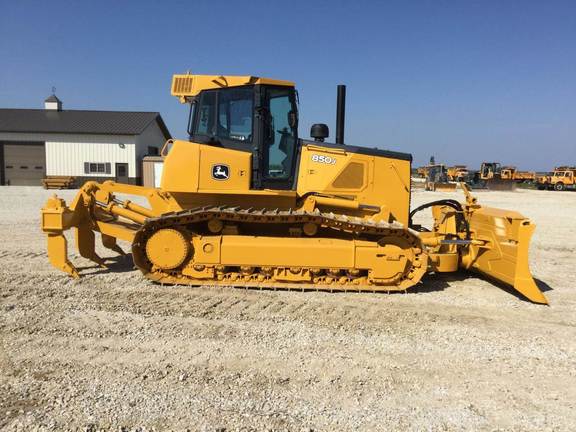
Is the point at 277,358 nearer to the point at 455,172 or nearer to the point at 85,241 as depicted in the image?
the point at 85,241

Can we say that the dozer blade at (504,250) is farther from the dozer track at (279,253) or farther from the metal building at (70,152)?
the metal building at (70,152)

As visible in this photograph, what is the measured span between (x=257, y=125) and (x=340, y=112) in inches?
70.2

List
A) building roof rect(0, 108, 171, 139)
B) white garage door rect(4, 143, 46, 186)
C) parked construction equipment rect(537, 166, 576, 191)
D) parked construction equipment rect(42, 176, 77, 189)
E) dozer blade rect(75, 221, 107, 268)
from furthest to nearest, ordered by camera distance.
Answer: parked construction equipment rect(537, 166, 576, 191) → white garage door rect(4, 143, 46, 186) → building roof rect(0, 108, 171, 139) → parked construction equipment rect(42, 176, 77, 189) → dozer blade rect(75, 221, 107, 268)

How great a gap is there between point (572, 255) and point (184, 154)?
30.4 ft

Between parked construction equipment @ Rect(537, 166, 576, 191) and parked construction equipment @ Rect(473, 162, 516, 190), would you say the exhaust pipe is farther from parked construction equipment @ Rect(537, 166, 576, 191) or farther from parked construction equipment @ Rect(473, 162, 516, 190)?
parked construction equipment @ Rect(537, 166, 576, 191)

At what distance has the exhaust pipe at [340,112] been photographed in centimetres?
781

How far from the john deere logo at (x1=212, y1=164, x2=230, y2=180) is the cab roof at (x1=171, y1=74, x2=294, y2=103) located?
50.3 inches

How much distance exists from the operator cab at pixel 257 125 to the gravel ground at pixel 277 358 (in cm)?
194

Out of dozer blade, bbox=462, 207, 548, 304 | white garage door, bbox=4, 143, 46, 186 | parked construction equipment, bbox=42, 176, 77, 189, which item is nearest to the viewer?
dozer blade, bbox=462, 207, 548, 304

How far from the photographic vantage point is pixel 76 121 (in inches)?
1395

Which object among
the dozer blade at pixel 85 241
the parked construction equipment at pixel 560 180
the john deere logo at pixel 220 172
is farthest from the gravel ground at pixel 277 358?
the parked construction equipment at pixel 560 180

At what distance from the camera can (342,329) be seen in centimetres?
523

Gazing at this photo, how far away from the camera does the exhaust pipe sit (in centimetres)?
781

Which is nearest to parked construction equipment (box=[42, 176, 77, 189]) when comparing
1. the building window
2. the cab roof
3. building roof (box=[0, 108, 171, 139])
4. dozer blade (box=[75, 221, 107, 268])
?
the building window
